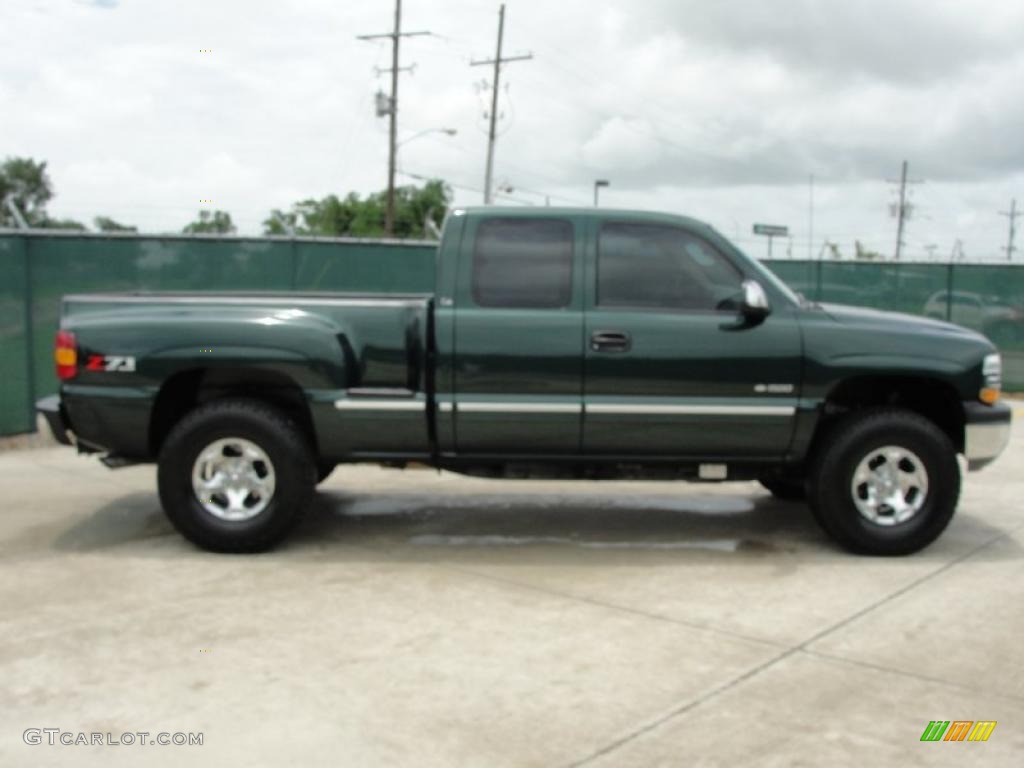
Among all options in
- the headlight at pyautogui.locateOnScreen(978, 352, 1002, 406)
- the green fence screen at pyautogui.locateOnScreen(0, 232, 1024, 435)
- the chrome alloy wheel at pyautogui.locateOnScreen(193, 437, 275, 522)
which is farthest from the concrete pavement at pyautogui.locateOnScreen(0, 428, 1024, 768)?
the green fence screen at pyautogui.locateOnScreen(0, 232, 1024, 435)

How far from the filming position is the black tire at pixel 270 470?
6.01m

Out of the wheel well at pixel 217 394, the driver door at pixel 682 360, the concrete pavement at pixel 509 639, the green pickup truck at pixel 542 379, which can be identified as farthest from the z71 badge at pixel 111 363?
the driver door at pixel 682 360

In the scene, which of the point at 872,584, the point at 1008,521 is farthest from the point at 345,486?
the point at 1008,521

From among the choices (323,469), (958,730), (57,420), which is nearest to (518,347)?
(323,469)

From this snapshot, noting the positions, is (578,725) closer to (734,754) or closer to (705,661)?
(734,754)

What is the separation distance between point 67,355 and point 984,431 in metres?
4.99

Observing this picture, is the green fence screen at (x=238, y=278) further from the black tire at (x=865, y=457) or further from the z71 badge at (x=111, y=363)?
the black tire at (x=865, y=457)

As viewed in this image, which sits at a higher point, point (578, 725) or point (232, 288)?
point (232, 288)

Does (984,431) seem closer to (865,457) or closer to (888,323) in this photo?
(865,457)

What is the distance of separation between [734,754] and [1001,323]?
14.2m

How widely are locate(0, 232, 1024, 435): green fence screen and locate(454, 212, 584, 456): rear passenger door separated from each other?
5.18 m

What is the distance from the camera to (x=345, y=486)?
26.9 feet

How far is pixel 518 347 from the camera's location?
6012 millimetres

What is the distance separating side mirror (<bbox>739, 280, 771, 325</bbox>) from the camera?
5.90 meters
